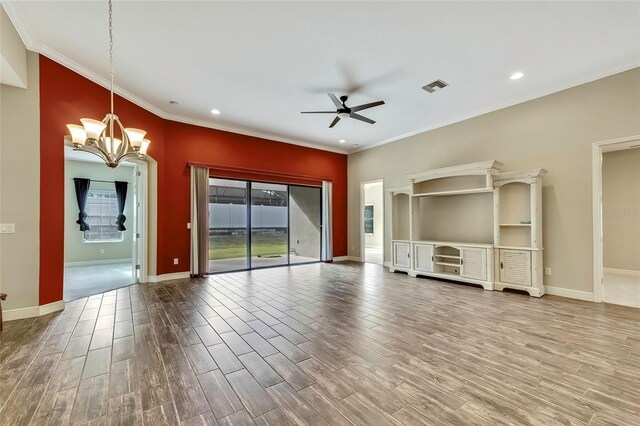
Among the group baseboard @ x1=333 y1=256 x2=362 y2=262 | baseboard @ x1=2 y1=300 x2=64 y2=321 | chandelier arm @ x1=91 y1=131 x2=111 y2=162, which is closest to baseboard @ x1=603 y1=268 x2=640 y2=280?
baseboard @ x1=333 y1=256 x2=362 y2=262

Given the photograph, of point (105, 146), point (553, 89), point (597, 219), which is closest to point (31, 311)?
point (105, 146)

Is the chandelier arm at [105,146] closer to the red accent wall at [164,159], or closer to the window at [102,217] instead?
the red accent wall at [164,159]

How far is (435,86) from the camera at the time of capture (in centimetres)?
434

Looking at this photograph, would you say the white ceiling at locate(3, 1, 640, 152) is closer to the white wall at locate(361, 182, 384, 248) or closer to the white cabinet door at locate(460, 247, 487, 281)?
the white cabinet door at locate(460, 247, 487, 281)

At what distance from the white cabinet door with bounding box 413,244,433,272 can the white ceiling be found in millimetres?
2877

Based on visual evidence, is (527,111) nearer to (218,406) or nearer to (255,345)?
(255,345)

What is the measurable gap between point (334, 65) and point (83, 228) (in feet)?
26.1

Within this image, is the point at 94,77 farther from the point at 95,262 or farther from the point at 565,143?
the point at 565,143

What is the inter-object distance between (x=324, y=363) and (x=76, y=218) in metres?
8.47

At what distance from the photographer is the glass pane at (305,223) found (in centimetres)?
801

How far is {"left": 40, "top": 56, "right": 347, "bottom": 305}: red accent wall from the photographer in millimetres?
3503

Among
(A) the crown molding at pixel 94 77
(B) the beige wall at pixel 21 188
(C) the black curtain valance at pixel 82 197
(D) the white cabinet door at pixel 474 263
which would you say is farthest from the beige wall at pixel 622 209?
(C) the black curtain valance at pixel 82 197

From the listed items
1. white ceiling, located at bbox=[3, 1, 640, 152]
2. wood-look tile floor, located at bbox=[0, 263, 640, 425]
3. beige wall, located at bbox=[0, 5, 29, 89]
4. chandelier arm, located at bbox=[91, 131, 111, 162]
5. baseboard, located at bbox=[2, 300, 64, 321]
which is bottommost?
wood-look tile floor, located at bbox=[0, 263, 640, 425]

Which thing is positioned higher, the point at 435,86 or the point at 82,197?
the point at 435,86
